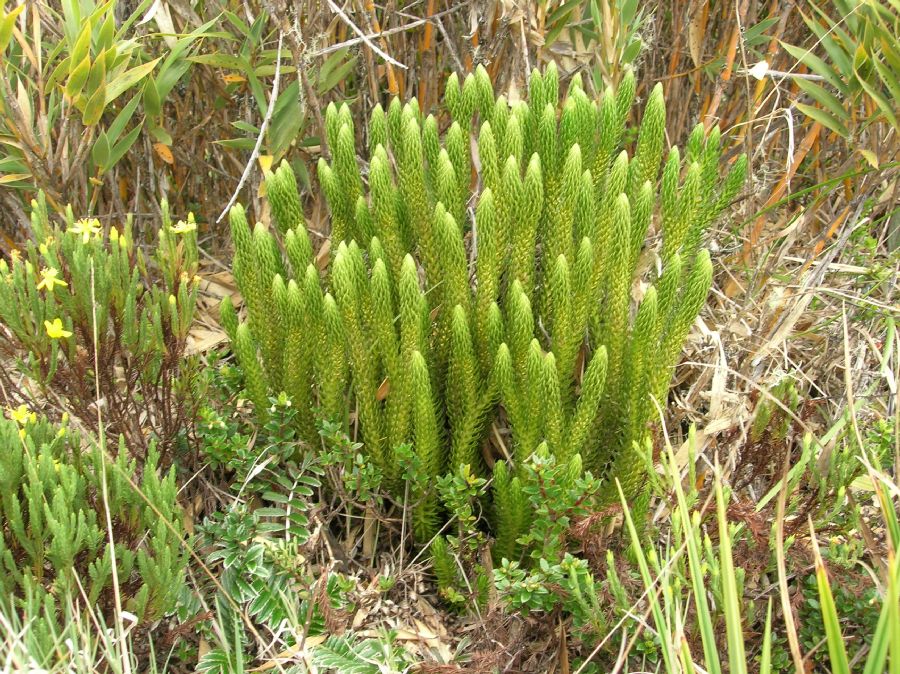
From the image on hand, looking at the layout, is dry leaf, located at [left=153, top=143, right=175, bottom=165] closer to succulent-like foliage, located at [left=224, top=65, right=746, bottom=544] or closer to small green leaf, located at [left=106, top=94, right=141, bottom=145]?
small green leaf, located at [left=106, top=94, right=141, bottom=145]

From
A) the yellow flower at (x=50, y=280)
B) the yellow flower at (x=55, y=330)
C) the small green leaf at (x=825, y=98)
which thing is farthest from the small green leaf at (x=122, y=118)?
the small green leaf at (x=825, y=98)

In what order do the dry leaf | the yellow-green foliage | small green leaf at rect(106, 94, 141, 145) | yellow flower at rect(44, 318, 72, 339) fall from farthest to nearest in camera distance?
the dry leaf, small green leaf at rect(106, 94, 141, 145), yellow flower at rect(44, 318, 72, 339), the yellow-green foliage

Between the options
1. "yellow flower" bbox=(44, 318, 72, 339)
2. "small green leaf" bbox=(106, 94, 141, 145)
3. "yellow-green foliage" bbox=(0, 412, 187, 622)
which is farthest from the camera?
"small green leaf" bbox=(106, 94, 141, 145)

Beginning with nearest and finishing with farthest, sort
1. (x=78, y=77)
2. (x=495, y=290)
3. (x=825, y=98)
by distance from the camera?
1. (x=495, y=290)
2. (x=78, y=77)
3. (x=825, y=98)

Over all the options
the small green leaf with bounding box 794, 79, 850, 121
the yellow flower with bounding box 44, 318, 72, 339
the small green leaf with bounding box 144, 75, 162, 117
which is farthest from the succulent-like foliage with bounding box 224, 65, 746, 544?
the small green leaf with bounding box 144, 75, 162, 117

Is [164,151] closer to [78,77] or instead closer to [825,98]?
[78,77]

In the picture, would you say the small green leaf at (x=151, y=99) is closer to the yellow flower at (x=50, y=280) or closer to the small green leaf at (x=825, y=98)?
the yellow flower at (x=50, y=280)

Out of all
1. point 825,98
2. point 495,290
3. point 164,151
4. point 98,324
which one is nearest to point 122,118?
point 164,151
